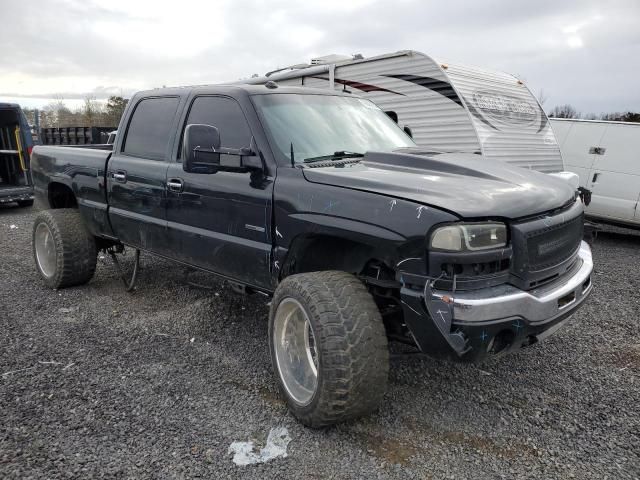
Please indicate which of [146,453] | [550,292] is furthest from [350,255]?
[146,453]

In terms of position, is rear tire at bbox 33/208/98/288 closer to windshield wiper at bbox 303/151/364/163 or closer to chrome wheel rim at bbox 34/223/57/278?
chrome wheel rim at bbox 34/223/57/278

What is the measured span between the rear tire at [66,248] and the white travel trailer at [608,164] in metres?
7.50

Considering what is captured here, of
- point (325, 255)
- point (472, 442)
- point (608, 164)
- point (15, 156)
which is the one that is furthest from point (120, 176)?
point (15, 156)

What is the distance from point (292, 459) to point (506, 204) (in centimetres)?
167

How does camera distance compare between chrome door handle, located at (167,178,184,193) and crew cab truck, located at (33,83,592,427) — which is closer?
crew cab truck, located at (33,83,592,427)

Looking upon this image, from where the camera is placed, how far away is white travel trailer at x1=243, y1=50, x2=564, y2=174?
7352mm

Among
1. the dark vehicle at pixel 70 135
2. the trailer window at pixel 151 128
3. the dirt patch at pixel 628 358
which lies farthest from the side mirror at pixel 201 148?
the dark vehicle at pixel 70 135

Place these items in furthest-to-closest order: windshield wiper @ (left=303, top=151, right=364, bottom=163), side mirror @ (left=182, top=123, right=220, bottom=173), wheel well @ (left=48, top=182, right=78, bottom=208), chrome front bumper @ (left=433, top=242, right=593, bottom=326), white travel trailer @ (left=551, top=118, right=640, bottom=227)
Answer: white travel trailer @ (left=551, top=118, right=640, bottom=227)
wheel well @ (left=48, top=182, right=78, bottom=208)
windshield wiper @ (left=303, top=151, right=364, bottom=163)
side mirror @ (left=182, top=123, right=220, bottom=173)
chrome front bumper @ (left=433, top=242, right=593, bottom=326)

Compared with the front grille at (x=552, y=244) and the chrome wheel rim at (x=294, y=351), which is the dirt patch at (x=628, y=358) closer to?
the front grille at (x=552, y=244)

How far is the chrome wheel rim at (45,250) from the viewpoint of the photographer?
17.6 feet

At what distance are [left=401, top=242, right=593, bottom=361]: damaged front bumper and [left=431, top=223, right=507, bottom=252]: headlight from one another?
0.21 metres

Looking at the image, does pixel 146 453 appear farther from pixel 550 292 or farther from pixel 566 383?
pixel 566 383

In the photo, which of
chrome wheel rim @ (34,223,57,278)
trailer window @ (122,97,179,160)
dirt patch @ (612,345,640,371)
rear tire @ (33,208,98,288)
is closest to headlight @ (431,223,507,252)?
dirt patch @ (612,345,640,371)

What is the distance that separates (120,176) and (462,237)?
3162mm
